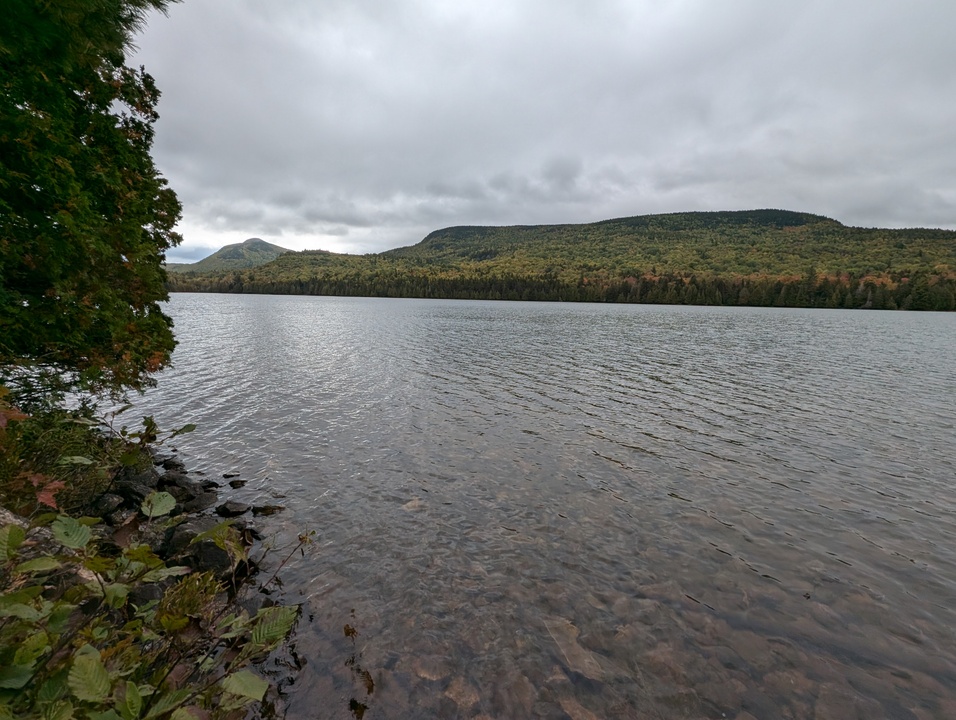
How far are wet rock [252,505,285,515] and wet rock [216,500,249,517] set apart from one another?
0.27 metres

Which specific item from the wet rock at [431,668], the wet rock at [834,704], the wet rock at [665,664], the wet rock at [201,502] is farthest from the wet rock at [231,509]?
the wet rock at [834,704]

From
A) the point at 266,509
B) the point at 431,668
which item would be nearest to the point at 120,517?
the point at 266,509

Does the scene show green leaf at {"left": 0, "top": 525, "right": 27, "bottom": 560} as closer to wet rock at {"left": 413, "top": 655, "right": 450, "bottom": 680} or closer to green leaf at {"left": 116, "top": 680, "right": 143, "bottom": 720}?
green leaf at {"left": 116, "top": 680, "right": 143, "bottom": 720}

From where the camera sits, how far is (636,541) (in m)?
12.4

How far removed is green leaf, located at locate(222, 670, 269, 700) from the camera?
3861 mm

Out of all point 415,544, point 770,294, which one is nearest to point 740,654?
point 415,544

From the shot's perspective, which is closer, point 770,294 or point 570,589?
point 570,589

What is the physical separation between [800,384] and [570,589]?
31.7 m

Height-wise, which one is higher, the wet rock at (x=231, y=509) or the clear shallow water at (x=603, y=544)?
the wet rock at (x=231, y=509)

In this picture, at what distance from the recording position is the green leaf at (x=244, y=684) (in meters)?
3.86

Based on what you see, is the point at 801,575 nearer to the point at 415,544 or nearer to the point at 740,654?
the point at 740,654

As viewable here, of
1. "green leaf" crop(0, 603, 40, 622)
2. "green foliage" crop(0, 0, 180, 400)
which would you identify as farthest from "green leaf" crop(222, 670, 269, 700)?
"green foliage" crop(0, 0, 180, 400)

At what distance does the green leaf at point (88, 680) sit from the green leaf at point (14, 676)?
240 millimetres

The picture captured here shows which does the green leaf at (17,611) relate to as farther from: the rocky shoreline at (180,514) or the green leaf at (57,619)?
the rocky shoreline at (180,514)
